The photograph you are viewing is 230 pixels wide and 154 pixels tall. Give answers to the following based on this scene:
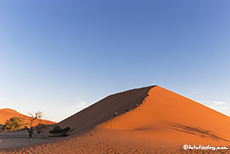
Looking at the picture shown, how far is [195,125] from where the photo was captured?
19.8 meters

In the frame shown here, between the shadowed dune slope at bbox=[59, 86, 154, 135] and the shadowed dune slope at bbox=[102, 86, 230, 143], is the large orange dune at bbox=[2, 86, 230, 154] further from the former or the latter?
the shadowed dune slope at bbox=[59, 86, 154, 135]

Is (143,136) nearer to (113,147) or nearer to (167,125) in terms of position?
(113,147)

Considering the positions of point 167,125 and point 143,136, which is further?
point 167,125

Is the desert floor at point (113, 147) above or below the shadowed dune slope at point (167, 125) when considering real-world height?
below

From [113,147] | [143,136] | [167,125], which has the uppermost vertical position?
Answer: [167,125]

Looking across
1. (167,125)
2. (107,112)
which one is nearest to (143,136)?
(167,125)

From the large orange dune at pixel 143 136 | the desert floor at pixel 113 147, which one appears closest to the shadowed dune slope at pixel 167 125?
the large orange dune at pixel 143 136

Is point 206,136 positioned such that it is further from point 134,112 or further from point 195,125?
point 134,112

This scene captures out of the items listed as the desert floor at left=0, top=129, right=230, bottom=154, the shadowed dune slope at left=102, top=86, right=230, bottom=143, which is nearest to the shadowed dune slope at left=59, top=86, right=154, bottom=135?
the shadowed dune slope at left=102, top=86, right=230, bottom=143

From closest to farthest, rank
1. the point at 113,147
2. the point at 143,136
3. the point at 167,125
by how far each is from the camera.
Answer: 1. the point at 113,147
2. the point at 143,136
3. the point at 167,125

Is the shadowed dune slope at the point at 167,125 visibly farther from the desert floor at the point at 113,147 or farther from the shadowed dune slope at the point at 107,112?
the shadowed dune slope at the point at 107,112

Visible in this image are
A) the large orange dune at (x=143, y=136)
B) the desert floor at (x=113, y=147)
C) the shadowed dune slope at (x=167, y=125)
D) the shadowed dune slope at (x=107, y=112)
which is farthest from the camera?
the shadowed dune slope at (x=107, y=112)

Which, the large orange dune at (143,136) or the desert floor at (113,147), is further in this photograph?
the large orange dune at (143,136)

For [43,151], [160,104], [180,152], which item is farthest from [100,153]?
[160,104]
